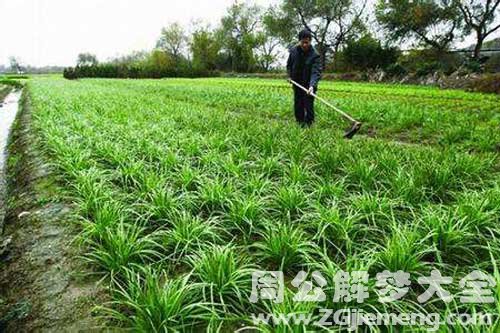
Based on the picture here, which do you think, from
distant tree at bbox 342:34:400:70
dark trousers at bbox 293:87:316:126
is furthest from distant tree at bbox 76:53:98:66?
dark trousers at bbox 293:87:316:126

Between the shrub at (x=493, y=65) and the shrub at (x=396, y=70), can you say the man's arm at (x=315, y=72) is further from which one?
the shrub at (x=396, y=70)

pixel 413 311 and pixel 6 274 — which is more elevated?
pixel 413 311

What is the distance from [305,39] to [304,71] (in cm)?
82

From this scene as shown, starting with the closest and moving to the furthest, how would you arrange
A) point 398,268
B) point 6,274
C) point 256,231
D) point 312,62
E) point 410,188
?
point 398,268
point 6,274
point 256,231
point 410,188
point 312,62

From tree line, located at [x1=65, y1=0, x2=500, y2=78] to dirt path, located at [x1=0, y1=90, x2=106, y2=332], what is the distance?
30.0 metres

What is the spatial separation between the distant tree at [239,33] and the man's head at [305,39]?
5682 cm

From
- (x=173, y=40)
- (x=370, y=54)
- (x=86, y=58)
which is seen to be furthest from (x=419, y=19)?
(x=86, y=58)

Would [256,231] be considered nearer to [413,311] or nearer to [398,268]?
[398,268]

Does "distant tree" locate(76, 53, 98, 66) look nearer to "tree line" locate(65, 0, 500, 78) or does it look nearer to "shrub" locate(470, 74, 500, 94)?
"tree line" locate(65, 0, 500, 78)

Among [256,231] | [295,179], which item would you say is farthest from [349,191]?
[256,231]

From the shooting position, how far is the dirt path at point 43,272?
2523 millimetres

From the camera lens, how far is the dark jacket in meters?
8.72

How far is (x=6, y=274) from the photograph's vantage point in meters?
3.25

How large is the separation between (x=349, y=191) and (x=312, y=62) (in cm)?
501
